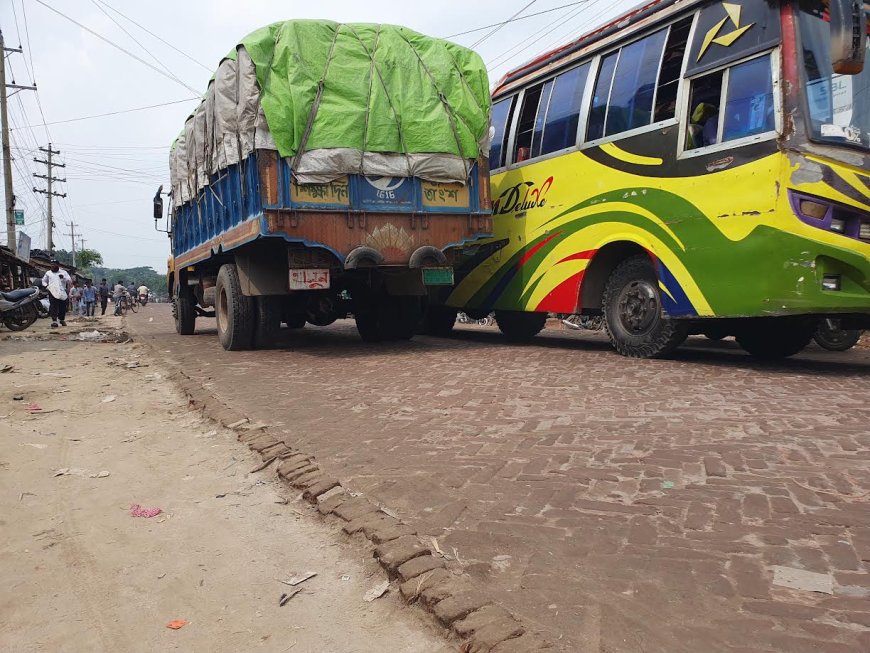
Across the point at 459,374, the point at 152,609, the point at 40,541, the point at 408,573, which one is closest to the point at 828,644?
the point at 408,573

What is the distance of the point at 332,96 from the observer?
25.0 feet

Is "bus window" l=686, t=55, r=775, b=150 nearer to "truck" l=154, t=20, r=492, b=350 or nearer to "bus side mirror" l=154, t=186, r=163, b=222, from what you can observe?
"truck" l=154, t=20, r=492, b=350

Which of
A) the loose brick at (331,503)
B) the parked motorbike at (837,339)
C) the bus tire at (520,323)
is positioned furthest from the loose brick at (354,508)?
the parked motorbike at (837,339)

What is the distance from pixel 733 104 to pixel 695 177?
706 millimetres

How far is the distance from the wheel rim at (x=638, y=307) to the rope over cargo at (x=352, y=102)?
102 inches

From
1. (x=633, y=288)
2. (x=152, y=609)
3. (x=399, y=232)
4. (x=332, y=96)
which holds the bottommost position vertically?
(x=152, y=609)

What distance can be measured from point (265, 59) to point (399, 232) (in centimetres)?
244

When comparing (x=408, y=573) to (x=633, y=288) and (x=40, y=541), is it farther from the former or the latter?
(x=633, y=288)

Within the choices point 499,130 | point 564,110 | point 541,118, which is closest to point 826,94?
point 564,110

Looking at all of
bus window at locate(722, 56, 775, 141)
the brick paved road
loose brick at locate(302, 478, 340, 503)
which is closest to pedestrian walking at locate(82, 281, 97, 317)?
the brick paved road

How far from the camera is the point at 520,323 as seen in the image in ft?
34.1

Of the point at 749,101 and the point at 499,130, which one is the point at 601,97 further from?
the point at 499,130

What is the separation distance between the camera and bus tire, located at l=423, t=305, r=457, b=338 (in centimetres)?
1141

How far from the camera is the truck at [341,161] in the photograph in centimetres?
734
